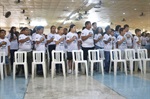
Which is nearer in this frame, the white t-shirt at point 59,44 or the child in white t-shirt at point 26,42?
the child in white t-shirt at point 26,42

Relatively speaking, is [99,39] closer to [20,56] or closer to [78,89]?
[20,56]

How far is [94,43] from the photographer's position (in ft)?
26.7

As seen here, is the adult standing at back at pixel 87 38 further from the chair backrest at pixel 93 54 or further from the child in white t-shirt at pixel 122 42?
the child in white t-shirt at pixel 122 42

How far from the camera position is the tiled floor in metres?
4.69

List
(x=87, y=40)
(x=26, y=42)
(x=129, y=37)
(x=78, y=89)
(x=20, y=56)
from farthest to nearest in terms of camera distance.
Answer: (x=129, y=37) → (x=87, y=40) → (x=26, y=42) → (x=20, y=56) → (x=78, y=89)

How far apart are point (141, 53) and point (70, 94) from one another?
12.4 feet

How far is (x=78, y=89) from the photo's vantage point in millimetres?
5312

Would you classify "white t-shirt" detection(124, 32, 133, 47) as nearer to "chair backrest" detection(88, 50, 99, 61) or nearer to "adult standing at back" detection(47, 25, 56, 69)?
"chair backrest" detection(88, 50, 99, 61)

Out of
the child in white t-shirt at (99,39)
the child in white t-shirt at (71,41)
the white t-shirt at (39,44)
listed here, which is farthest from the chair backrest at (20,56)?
the child in white t-shirt at (99,39)

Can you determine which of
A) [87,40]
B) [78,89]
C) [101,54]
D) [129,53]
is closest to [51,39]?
[87,40]

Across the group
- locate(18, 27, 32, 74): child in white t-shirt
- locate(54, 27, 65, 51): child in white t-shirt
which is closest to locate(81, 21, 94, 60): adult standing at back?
locate(54, 27, 65, 51): child in white t-shirt

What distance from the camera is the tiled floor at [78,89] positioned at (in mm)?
4686

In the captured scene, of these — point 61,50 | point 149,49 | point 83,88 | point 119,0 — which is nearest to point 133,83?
point 83,88

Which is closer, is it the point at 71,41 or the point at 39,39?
the point at 39,39
